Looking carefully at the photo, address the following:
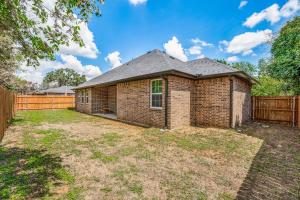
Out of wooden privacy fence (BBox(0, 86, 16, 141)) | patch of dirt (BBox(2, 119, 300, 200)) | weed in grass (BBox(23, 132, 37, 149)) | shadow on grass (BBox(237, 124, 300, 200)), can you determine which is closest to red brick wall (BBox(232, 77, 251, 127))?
patch of dirt (BBox(2, 119, 300, 200))

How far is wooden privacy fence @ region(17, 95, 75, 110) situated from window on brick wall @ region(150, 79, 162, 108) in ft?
52.7

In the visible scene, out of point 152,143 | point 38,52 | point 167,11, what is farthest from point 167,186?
point 167,11

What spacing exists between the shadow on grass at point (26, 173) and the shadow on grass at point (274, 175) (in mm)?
3457

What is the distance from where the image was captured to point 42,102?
19062 millimetres

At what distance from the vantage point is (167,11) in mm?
10016

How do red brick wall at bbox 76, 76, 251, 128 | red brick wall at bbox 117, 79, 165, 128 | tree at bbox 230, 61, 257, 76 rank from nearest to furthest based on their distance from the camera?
red brick wall at bbox 76, 76, 251, 128, red brick wall at bbox 117, 79, 165, 128, tree at bbox 230, 61, 257, 76

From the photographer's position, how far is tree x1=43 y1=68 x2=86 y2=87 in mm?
63438

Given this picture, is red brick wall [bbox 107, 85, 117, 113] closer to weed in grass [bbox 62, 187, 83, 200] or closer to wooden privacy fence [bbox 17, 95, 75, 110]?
wooden privacy fence [bbox 17, 95, 75, 110]

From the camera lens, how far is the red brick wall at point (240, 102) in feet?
28.0

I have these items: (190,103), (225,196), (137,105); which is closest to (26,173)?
(225,196)

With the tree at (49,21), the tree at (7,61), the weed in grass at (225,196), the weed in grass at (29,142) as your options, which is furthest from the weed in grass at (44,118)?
the weed in grass at (225,196)

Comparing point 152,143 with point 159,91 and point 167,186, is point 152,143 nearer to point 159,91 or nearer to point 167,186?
point 167,186

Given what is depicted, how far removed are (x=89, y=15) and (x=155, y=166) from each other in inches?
161

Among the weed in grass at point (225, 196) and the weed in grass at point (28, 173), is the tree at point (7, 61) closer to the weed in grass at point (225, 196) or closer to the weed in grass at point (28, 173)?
the weed in grass at point (28, 173)
